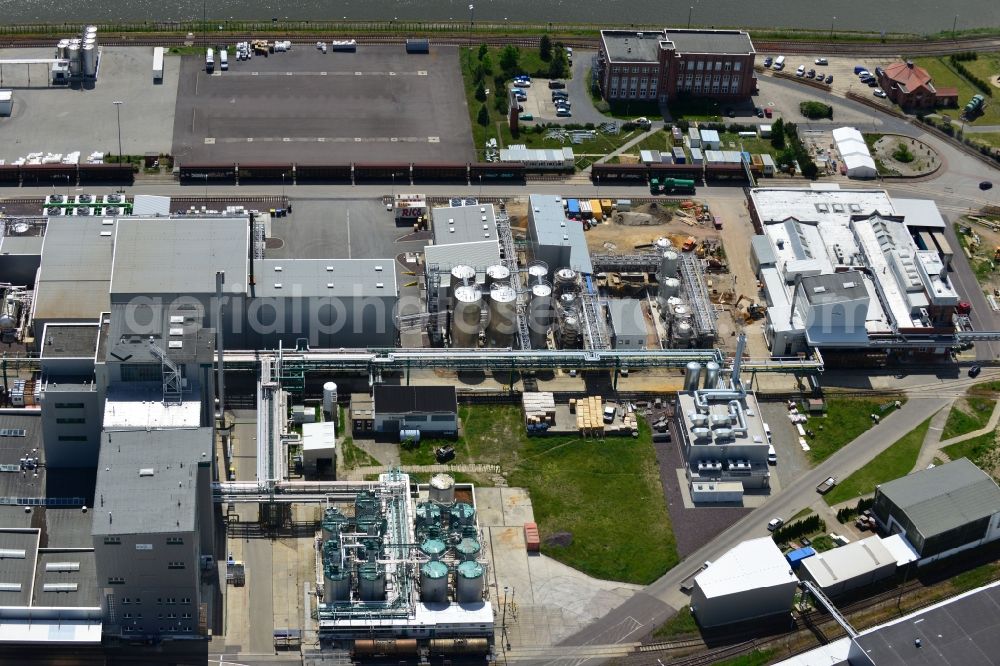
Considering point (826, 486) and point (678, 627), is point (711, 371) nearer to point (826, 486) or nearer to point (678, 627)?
point (826, 486)

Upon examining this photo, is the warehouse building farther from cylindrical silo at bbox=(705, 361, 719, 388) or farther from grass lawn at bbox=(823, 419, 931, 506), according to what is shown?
cylindrical silo at bbox=(705, 361, 719, 388)

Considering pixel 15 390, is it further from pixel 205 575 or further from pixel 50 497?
pixel 205 575

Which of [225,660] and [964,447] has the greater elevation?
[964,447]

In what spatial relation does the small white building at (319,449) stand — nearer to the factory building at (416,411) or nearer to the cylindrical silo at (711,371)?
the factory building at (416,411)

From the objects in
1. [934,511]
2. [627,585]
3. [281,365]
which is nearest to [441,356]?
[281,365]

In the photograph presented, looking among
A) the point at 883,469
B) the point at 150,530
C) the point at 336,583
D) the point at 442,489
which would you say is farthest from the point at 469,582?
the point at 883,469

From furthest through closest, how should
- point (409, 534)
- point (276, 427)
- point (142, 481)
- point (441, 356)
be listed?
point (441, 356)
point (276, 427)
point (409, 534)
point (142, 481)

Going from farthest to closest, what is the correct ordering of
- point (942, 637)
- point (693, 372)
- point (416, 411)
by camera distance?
point (693, 372) → point (416, 411) → point (942, 637)

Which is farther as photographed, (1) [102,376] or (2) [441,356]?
(2) [441,356]

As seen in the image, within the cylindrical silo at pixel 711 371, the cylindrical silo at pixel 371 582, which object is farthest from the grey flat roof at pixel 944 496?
the cylindrical silo at pixel 371 582
